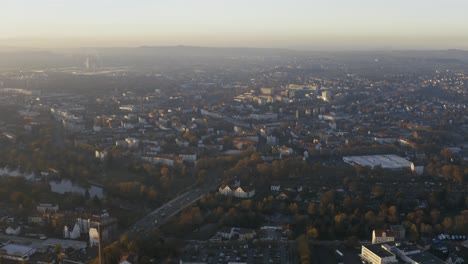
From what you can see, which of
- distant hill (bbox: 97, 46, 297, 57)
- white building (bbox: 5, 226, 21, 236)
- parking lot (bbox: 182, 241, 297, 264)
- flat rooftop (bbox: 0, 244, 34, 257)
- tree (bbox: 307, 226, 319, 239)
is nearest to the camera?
parking lot (bbox: 182, 241, 297, 264)

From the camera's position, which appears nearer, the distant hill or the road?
the road

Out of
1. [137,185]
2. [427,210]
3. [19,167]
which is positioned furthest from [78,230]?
[427,210]

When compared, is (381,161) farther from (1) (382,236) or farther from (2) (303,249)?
(2) (303,249)

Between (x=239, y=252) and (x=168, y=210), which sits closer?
(x=239, y=252)

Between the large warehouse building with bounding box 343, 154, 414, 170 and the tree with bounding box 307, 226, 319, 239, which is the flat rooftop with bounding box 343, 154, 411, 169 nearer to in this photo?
the large warehouse building with bounding box 343, 154, 414, 170

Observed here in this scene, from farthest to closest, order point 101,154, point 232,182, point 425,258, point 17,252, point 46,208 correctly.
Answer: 1. point 101,154
2. point 232,182
3. point 46,208
4. point 17,252
5. point 425,258

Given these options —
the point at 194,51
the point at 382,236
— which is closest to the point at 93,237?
the point at 382,236

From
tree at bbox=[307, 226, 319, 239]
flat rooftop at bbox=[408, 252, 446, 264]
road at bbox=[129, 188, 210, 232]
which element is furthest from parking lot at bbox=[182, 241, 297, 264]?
flat rooftop at bbox=[408, 252, 446, 264]
